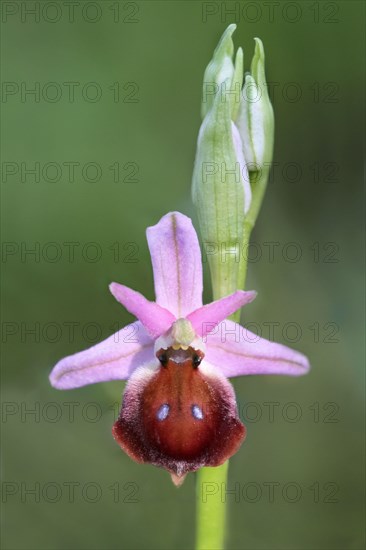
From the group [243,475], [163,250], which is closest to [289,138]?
[243,475]

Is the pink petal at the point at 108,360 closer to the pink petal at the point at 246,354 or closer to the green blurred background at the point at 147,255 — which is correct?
the pink petal at the point at 246,354

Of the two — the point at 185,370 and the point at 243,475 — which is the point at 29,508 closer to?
the point at 243,475

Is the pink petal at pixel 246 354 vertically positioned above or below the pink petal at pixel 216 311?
below

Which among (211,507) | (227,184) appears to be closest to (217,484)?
(211,507)

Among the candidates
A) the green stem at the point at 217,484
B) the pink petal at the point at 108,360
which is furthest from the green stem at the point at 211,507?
the pink petal at the point at 108,360

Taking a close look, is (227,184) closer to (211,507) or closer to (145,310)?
(145,310)

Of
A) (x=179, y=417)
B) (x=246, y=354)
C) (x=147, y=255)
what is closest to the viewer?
(x=179, y=417)
